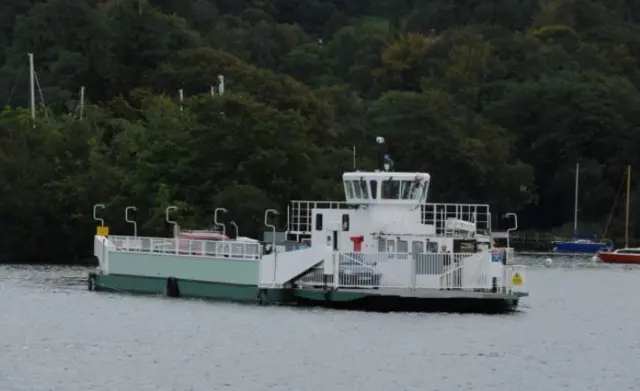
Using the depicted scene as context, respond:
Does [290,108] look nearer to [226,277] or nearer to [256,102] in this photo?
[256,102]

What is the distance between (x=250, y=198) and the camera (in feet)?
449

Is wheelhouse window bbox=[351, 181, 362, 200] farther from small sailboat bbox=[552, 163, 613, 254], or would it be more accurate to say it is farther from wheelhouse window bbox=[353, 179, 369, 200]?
small sailboat bbox=[552, 163, 613, 254]

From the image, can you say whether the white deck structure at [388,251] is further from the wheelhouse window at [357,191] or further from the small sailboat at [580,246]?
the small sailboat at [580,246]

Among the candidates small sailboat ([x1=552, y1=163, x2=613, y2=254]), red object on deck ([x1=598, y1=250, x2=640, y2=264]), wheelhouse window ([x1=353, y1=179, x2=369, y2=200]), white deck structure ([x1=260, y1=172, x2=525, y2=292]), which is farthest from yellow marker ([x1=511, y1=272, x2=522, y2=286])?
small sailboat ([x1=552, y1=163, x2=613, y2=254])

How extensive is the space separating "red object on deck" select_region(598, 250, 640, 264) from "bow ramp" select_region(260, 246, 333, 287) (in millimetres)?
71090

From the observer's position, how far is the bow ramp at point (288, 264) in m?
90.4

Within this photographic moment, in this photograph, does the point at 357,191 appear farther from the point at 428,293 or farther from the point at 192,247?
the point at 192,247

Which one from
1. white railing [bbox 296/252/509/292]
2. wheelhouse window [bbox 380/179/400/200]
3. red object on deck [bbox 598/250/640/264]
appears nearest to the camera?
white railing [bbox 296/252/509/292]

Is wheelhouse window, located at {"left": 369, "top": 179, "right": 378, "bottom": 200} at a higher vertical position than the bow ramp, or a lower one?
higher

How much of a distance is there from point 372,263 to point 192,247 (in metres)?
12.6

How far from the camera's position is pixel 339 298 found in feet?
292

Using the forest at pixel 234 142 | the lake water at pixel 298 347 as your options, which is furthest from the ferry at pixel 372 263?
the forest at pixel 234 142

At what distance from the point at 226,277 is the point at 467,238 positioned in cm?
1199

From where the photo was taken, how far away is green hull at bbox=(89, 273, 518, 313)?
290ft
